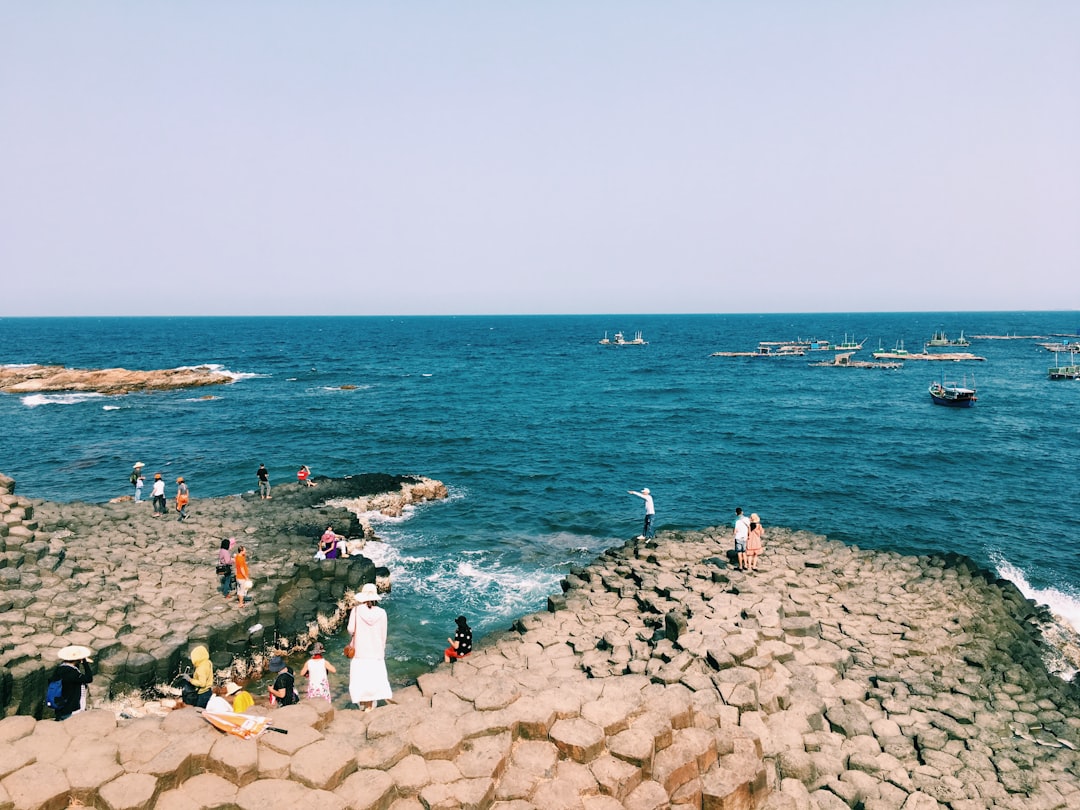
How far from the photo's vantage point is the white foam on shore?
1876cm

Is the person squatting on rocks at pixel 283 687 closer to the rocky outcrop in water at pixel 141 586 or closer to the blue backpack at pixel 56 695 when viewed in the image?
the blue backpack at pixel 56 695

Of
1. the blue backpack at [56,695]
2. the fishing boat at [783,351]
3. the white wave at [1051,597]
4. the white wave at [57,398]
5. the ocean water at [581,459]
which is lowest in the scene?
the white wave at [1051,597]

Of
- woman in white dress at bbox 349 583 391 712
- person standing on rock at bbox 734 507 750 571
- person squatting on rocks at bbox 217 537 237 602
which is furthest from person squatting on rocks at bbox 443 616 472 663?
person standing on rock at bbox 734 507 750 571

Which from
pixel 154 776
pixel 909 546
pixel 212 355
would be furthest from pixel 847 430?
pixel 212 355

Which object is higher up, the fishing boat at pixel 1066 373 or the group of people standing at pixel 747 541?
the fishing boat at pixel 1066 373

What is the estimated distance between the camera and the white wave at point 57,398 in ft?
217

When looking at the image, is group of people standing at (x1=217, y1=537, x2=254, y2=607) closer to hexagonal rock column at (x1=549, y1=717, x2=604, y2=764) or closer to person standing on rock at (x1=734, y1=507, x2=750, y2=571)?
hexagonal rock column at (x1=549, y1=717, x2=604, y2=764)

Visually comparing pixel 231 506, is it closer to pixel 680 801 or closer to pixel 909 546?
pixel 680 801

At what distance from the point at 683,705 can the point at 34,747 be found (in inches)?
387

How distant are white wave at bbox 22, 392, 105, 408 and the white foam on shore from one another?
261 feet

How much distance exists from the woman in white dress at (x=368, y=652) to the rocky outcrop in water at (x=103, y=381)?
76.4 metres

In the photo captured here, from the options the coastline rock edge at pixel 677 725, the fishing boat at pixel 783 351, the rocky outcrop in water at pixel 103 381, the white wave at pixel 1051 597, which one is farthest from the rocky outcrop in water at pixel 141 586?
the fishing boat at pixel 783 351

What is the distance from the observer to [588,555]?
1102 inches

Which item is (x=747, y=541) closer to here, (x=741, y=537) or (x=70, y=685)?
(x=741, y=537)
